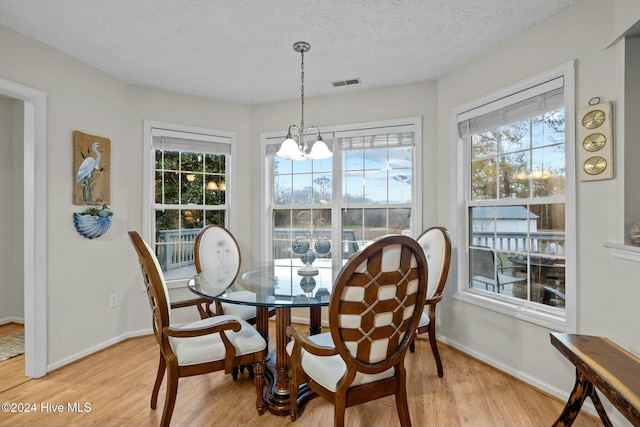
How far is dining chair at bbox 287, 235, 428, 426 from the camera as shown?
1.48 meters

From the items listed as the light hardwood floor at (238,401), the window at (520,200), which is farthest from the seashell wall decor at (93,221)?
the window at (520,200)

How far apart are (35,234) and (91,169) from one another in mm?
707

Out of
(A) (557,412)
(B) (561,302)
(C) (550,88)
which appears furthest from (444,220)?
(A) (557,412)

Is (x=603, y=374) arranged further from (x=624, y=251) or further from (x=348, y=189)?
(x=348, y=189)

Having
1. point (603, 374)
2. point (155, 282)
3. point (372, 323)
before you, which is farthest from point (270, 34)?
point (603, 374)

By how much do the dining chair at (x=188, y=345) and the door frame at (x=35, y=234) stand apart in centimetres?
128

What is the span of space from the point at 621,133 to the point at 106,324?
4227mm

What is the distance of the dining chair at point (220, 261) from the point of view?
269cm

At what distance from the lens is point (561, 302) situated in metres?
2.38

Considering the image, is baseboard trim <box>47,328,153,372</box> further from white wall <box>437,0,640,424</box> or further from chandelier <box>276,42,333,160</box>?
white wall <box>437,0,640,424</box>

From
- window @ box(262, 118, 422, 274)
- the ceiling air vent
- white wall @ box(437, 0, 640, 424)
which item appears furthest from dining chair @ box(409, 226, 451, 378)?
the ceiling air vent

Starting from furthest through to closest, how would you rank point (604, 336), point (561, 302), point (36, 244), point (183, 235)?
point (183, 235) < point (36, 244) < point (561, 302) < point (604, 336)

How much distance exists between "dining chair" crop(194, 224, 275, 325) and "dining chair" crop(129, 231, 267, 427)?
0.59 m

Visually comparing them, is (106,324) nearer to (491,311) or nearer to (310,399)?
(310,399)
